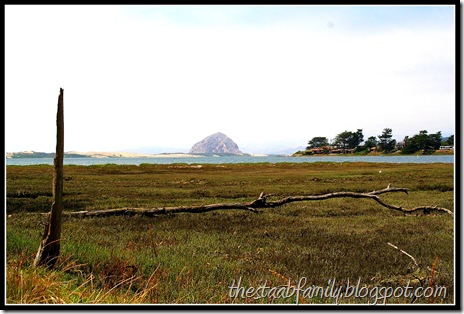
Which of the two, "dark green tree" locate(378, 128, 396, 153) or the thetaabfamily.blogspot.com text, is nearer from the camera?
the thetaabfamily.blogspot.com text

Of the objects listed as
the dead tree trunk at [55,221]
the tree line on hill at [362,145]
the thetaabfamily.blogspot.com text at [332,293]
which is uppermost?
the tree line on hill at [362,145]

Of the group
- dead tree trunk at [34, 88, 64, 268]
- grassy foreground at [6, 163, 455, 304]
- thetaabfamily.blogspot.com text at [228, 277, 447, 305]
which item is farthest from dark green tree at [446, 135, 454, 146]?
dead tree trunk at [34, 88, 64, 268]

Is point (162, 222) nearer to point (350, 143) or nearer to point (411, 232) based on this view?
point (350, 143)

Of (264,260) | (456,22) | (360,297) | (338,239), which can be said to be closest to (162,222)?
(264,260)

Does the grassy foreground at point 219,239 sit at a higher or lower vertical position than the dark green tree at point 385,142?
lower

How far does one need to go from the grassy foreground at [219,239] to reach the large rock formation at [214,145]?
1.54m

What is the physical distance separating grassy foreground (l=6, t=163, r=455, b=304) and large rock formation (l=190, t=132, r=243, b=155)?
5.05 feet

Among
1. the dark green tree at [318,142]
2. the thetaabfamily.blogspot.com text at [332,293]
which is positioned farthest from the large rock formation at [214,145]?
the thetaabfamily.blogspot.com text at [332,293]

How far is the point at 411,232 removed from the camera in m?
6.88

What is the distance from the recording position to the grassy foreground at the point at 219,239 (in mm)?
4266

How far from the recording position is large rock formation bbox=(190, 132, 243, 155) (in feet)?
20.2

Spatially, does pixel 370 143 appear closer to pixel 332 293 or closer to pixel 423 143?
pixel 423 143

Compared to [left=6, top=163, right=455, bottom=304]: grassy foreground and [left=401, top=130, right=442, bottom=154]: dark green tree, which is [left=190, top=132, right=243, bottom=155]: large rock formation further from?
[left=401, top=130, right=442, bottom=154]: dark green tree

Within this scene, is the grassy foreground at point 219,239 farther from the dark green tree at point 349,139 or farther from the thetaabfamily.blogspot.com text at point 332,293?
the dark green tree at point 349,139
